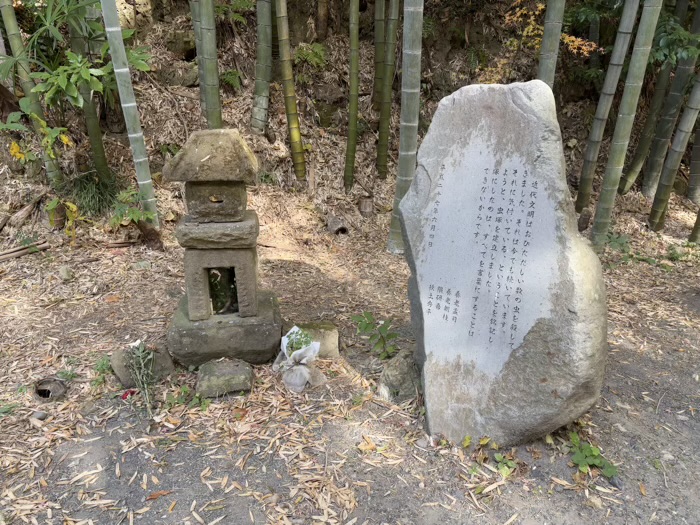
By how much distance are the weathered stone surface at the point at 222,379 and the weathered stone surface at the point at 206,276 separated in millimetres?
331

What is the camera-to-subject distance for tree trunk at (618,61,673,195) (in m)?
5.96

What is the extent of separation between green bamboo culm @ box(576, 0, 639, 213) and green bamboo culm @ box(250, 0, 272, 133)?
3.67 metres

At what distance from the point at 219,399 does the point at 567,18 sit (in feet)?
18.4

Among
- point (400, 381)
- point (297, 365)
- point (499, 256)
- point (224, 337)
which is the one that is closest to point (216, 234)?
point (224, 337)

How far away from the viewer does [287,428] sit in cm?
281

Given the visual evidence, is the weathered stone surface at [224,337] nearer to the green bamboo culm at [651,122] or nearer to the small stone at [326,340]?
the small stone at [326,340]

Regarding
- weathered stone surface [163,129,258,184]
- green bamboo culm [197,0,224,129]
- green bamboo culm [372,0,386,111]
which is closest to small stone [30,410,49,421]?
weathered stone surface [163,129,258,184]

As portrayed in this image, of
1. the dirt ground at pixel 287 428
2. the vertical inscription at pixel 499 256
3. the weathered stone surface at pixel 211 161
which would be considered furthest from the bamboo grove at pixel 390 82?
the vertical inscription at pixel 499 256

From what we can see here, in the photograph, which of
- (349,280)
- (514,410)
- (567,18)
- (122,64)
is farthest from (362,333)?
(567,18)

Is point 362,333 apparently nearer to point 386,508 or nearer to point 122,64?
point 386,508

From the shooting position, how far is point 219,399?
3.01 meters

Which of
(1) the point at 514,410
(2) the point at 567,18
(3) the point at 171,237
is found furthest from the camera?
(2) the point at 567,18

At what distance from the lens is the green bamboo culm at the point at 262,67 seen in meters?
5.51

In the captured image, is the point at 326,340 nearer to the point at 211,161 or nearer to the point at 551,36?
the point at 211,161
